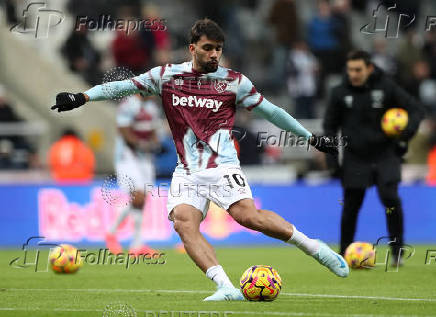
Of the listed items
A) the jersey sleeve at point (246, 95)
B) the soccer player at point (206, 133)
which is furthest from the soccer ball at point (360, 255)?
the jersey sleeve at point (246, 95)

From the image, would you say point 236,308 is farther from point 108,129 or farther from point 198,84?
point 108,129

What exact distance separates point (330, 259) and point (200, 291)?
1421 millimetres

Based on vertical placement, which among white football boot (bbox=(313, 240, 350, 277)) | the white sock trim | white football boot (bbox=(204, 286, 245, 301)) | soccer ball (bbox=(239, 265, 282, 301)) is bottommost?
white football boot (bbox=(204, 286, 245, 301))

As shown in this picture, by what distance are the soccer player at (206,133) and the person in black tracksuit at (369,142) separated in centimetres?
366

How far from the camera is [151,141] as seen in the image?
16594 mm

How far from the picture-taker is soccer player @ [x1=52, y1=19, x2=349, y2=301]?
941cm

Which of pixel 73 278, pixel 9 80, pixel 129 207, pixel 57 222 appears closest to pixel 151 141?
pixel 129 207

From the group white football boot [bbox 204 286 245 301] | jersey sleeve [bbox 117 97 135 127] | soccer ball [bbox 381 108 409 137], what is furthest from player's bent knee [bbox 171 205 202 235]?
jersey sleeve [bbox 117 97 135 127]

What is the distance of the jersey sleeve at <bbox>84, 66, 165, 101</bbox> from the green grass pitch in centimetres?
182

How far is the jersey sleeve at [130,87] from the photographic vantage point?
9422 millimetres

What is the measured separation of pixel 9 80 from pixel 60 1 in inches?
81.0

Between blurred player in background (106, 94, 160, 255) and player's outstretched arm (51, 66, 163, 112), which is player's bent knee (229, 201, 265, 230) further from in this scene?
blurred player in background (106, 94, 160, 255)

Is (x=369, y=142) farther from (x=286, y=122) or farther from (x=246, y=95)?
(x=246, y=95)

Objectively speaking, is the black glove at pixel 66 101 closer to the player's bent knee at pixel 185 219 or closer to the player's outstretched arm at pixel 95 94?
the player's outstretched arm at pixel 95 94
